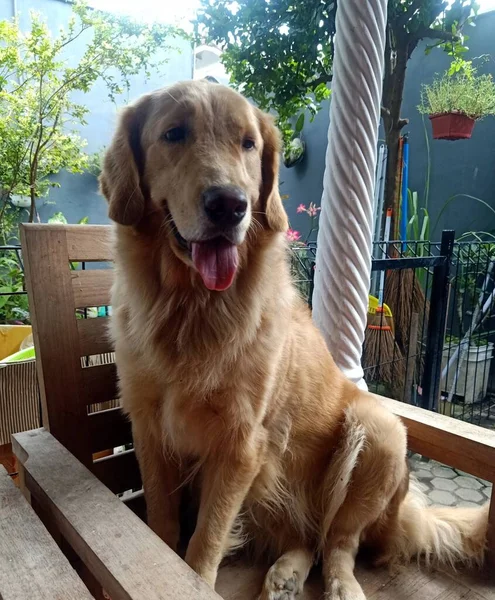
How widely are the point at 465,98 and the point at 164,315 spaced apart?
3.70 metres

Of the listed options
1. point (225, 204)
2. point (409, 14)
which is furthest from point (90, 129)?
point (225, 204)

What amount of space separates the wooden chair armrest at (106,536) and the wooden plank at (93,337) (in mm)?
363

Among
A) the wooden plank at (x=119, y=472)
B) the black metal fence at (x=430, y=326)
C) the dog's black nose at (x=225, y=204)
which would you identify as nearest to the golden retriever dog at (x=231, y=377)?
the dog's black nose at (x=225, y=204)

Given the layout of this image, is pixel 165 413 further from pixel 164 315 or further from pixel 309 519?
pixel 309 519

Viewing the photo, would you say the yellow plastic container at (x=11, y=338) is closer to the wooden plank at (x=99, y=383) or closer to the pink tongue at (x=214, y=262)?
the wooden plank at (x=99, y=383)

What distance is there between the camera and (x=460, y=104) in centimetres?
382

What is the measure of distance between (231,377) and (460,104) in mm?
3718

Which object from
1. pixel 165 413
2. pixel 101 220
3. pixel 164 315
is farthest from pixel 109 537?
pixel 101 220

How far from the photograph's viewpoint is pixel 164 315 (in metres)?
1.21

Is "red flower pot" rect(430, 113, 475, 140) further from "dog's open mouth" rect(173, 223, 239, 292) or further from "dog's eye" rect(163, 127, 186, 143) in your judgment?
"dog's open mouth" rect(173, 223, 239, 292)

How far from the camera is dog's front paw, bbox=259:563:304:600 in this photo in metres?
1.18

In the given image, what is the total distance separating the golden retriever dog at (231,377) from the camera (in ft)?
3.76

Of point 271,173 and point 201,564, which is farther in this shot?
point 271,173

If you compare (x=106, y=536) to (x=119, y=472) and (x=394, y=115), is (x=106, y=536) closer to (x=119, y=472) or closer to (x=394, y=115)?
(x=119, y=472)
